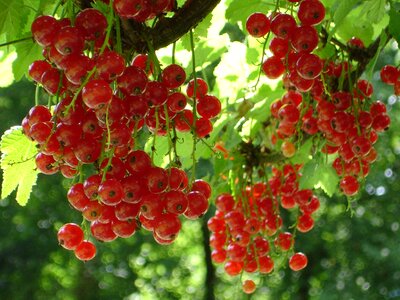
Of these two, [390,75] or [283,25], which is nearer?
[283,25]

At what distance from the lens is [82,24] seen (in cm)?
94

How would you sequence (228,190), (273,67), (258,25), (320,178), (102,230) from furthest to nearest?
(228,190) → (320,178) → (273,67) → (258,25) → (102,230)

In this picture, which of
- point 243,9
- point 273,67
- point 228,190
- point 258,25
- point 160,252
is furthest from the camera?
point 160,252

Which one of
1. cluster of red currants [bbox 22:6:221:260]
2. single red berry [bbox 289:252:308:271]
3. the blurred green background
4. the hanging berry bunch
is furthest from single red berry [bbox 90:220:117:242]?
the blurred green background

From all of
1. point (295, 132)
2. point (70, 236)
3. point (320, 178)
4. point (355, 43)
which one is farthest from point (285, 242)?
point (70, 236)

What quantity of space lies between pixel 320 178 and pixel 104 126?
0.94 meters

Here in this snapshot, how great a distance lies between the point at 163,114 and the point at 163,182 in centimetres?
14

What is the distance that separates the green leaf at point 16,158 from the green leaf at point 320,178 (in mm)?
781

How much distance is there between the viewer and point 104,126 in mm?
930

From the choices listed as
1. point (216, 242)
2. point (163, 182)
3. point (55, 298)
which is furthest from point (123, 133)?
point (55, 298)

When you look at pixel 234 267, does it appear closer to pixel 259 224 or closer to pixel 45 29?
pixel 259 224

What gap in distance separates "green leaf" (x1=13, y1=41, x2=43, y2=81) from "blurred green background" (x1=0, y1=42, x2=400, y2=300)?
5.47m

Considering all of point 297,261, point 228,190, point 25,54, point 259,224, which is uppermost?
point 25,54

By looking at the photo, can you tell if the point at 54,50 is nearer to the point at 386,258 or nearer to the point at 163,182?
the point at 163,182
